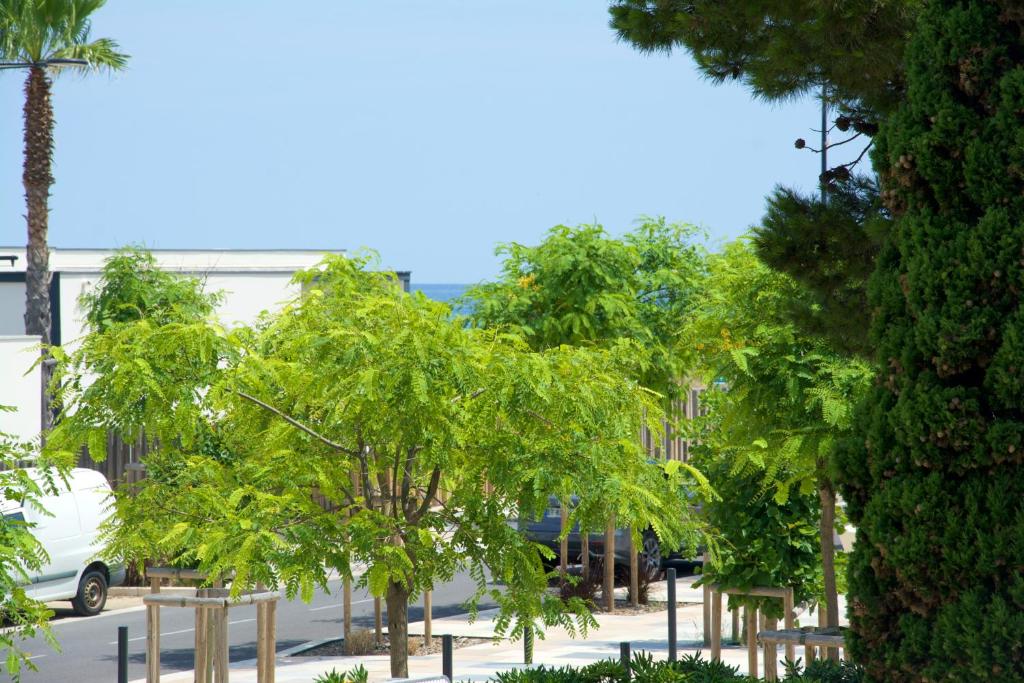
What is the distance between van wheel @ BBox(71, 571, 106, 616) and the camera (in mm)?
19453

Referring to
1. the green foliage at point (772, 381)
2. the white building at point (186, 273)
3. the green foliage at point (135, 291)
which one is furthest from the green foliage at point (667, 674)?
the white building at point (186, 273)

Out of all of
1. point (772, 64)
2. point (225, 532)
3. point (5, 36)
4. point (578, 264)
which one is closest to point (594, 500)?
point (225, 532)

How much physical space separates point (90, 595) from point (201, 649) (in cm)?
972

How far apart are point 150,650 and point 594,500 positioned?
4.22 meters

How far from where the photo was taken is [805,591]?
12234 mm

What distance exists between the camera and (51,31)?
27953 mm

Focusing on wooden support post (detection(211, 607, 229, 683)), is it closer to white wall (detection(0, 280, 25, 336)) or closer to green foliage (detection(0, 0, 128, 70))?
green foliage (detection(0, 0, 128, 70))

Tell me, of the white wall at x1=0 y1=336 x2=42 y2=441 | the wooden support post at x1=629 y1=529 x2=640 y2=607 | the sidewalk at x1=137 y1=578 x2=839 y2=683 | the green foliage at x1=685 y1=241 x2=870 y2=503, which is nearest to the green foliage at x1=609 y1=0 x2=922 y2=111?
the green foliage at x1=685 y1=241 x2=870 y2=503

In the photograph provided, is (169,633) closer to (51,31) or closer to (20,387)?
(20,387)

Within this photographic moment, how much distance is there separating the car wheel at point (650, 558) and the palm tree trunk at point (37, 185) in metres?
13.6

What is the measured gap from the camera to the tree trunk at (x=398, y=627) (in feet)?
31.1

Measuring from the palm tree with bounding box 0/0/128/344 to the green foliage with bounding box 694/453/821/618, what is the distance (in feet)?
61.3

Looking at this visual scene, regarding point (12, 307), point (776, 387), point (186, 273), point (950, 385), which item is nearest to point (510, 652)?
point (776, 387)

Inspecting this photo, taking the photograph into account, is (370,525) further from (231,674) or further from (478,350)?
(231,674)
